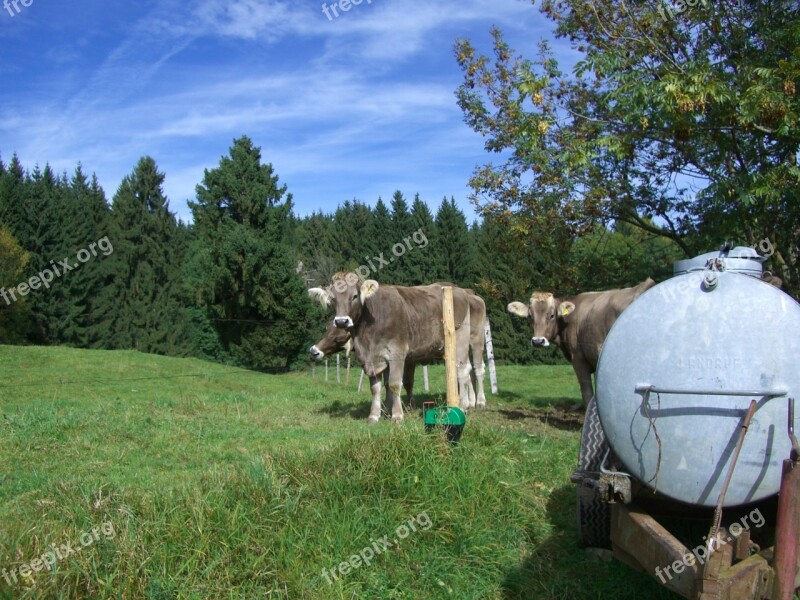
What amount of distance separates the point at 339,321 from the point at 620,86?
16.9 ft

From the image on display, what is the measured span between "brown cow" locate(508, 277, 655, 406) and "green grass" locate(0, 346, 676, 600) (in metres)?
2.23

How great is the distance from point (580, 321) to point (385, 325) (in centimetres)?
297

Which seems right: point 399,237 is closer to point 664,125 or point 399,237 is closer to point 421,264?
point 421,264

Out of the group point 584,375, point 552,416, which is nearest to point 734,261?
point 584,375

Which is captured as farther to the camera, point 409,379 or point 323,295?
point 409,379

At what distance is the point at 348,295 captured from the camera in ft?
33.9

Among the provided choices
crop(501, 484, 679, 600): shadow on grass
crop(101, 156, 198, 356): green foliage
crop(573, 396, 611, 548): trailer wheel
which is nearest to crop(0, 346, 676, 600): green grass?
crop(501, 484, 679, 600): shadow on grass

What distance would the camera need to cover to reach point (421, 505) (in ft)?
18.2

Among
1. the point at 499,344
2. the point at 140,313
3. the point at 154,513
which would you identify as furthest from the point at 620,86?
the point at 140,313

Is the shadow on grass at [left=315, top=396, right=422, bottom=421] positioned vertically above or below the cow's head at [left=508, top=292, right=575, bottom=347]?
below

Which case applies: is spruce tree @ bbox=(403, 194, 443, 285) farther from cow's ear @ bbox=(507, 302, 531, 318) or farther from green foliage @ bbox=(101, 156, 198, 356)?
cow's ear @ bbox=(507, 302, 531, 318)

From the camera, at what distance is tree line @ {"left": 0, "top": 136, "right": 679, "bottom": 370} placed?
3195 centimetres

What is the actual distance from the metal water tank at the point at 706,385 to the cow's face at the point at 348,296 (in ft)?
21.0

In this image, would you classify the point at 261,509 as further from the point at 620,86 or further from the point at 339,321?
the point at 620,86
